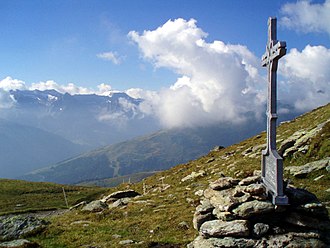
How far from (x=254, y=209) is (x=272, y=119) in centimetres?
490

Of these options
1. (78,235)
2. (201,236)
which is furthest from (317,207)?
(78,235)

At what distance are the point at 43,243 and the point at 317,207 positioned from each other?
52.7 feet

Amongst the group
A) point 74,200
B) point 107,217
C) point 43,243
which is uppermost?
point 74,200

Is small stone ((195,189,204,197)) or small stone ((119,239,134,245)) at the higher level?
small stone ((195,189,204,197))

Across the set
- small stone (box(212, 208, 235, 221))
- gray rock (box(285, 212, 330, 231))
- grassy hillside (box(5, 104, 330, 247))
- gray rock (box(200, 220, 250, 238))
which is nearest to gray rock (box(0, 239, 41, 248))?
grassy hillside (box(5, 104, 330, 247))

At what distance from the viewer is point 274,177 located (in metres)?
16.8

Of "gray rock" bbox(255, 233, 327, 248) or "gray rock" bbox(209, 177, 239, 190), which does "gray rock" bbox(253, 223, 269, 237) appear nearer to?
"gray rock" bbox(255, 233, 327, 248)

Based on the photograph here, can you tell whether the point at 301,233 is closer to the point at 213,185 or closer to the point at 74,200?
the point at 213,185

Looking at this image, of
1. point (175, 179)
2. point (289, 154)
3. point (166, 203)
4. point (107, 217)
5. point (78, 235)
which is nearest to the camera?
point (78, 235)

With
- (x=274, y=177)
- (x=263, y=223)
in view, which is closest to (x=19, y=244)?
(x=263, y=223)

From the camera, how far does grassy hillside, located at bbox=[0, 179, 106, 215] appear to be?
56219mm

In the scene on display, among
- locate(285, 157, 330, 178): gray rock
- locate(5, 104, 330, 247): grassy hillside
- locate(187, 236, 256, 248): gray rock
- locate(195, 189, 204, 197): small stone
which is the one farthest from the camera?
locate(195, 189, 204, 197): small stone

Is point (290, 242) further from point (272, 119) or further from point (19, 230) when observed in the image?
point (19, 230)

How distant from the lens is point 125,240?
20.0 metres
